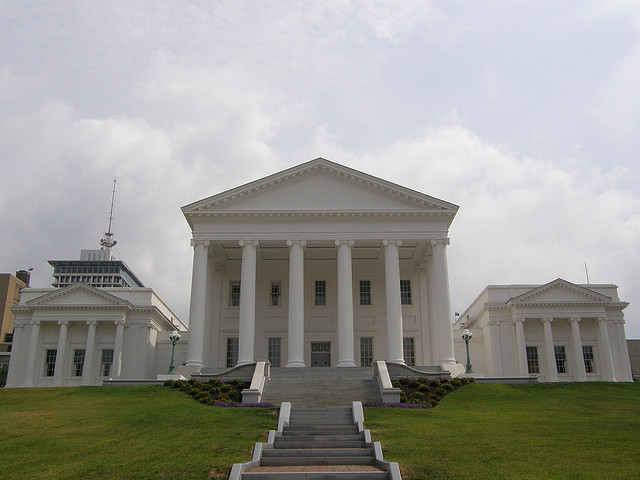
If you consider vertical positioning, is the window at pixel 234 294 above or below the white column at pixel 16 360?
above

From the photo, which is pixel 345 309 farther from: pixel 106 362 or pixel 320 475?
→ pixel 320 475

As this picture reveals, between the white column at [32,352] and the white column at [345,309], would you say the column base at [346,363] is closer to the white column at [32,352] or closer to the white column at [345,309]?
the white column at [345,309]

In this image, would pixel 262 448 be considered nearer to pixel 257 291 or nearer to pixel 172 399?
pixel 172 399

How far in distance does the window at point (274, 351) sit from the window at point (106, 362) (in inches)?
519

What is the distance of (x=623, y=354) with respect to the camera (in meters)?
50.4

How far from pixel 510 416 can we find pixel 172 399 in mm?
16012

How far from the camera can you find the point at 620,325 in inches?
2007

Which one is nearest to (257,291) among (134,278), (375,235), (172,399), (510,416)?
(375,235)

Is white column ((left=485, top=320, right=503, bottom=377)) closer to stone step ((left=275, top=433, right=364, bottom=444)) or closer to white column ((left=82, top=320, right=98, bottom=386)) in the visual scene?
stone step ((left=275, top=433, right=364, bottom=444))

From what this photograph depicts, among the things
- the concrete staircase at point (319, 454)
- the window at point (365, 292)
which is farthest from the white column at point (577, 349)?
the concrete staircase at point (319, 454)

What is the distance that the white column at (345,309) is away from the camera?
40812 mm

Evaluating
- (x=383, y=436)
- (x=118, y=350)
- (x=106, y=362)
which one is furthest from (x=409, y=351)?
(x=383, y=436)

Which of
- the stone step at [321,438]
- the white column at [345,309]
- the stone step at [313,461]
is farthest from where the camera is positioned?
the white column at [345,309]

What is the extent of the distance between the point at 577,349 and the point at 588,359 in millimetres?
1760
